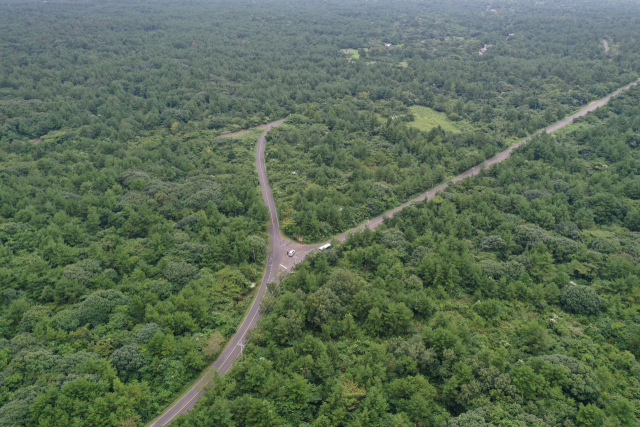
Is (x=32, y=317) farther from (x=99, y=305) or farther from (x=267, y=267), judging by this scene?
(x=267, y=267)

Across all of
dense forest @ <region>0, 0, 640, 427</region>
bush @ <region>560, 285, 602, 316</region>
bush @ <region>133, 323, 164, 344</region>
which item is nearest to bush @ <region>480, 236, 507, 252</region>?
dense forest @ <region>0, 0, 640, 427</region>

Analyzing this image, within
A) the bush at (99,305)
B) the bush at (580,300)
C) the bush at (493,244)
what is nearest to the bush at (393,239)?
the bush at (493,244)

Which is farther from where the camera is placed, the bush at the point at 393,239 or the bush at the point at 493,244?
the bush at the point at 393,239

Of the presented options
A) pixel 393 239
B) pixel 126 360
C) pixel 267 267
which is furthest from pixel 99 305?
pixel 393 239

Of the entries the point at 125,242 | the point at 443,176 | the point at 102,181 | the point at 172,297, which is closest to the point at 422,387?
the point at 172,297

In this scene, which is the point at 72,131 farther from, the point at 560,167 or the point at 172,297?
the point at 560,167

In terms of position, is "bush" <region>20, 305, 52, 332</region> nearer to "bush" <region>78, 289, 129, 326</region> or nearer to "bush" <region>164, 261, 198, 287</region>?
"bush" <region>78, 289, 129, 326</region>

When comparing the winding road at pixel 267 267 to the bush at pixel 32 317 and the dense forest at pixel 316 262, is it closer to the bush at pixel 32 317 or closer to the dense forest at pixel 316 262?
the dense forest at pixel 316 262
